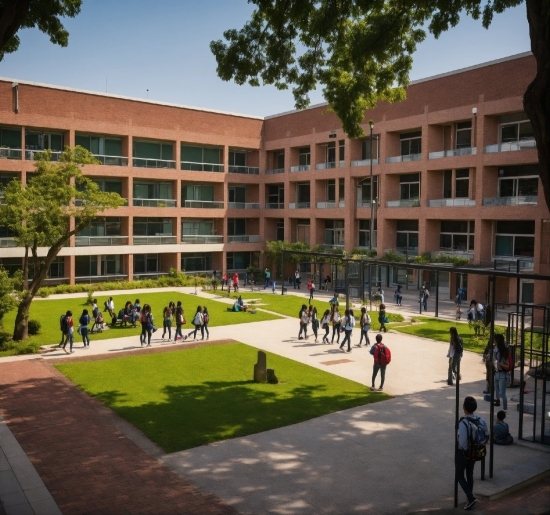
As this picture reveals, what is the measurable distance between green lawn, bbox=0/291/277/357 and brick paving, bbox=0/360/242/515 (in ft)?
23.5

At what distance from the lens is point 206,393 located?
57.8 ft

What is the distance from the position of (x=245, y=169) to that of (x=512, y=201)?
81.4ft

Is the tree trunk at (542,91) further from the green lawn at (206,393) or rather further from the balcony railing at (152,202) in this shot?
the balcony railing at (152,202)

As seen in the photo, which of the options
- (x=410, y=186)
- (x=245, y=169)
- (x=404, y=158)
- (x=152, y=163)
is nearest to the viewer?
(x=404, y=158)

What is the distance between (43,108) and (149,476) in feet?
119

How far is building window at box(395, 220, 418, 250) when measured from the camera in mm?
44631

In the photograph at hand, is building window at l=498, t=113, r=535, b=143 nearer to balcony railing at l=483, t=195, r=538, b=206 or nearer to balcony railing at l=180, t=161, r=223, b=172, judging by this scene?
balcony railing at l=483, t=195, r=538, b=206

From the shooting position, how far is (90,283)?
→ 45000mm

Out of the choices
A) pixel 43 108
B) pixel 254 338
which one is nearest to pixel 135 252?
pixel 43 108

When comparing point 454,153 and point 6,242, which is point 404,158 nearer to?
point 454,153

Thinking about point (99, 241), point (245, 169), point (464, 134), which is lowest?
point (99, 241)

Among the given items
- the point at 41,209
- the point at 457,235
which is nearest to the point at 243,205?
the point at 457,235

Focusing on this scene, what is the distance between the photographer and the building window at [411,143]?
43656mm

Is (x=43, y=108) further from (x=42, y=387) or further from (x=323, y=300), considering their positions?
(x=42, y=387)
